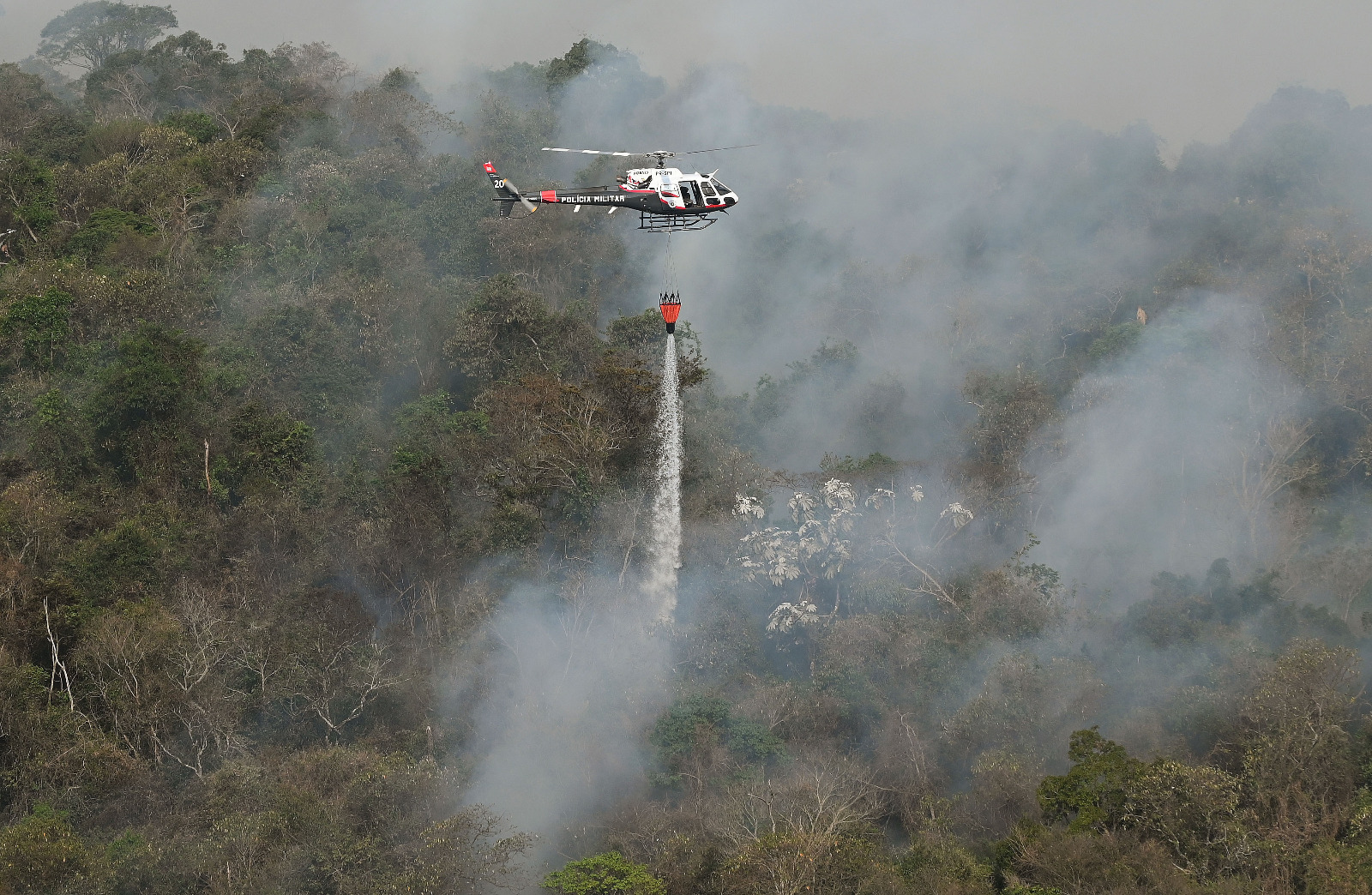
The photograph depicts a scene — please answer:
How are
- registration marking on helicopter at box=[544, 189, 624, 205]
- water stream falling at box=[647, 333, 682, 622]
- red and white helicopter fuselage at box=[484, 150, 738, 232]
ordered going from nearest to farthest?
red and white helicopter fuselage at box=[484, 150, 738, 232], registration marking on helicopter at box=[544, 189, 624, 205], water stream falling at box=[647, 333, 682, 622]

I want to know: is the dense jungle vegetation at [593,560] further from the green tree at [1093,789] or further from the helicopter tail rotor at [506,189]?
the helicopter tail rotor at [506,189]

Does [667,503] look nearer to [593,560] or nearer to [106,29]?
[593,560]

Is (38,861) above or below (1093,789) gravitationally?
below

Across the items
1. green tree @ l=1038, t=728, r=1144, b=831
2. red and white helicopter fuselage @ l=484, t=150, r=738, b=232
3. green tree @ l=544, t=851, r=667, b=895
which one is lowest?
green tree @ l=544, t=851, r=667, b=895

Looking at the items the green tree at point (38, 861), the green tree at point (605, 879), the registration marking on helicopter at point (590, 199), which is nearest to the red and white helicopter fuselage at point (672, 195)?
the registration marking on helicopter at point (590, 199)

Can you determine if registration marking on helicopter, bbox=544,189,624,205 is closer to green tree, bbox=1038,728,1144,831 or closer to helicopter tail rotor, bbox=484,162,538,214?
helicopter tail rotor, bbox=484,162,538,214

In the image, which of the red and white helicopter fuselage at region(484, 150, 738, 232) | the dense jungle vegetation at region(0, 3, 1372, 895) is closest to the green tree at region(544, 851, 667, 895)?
the dense jungle vegetation at region(0, 3, 1372, 895)

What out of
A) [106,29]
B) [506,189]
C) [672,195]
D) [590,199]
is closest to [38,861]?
[506,189]
